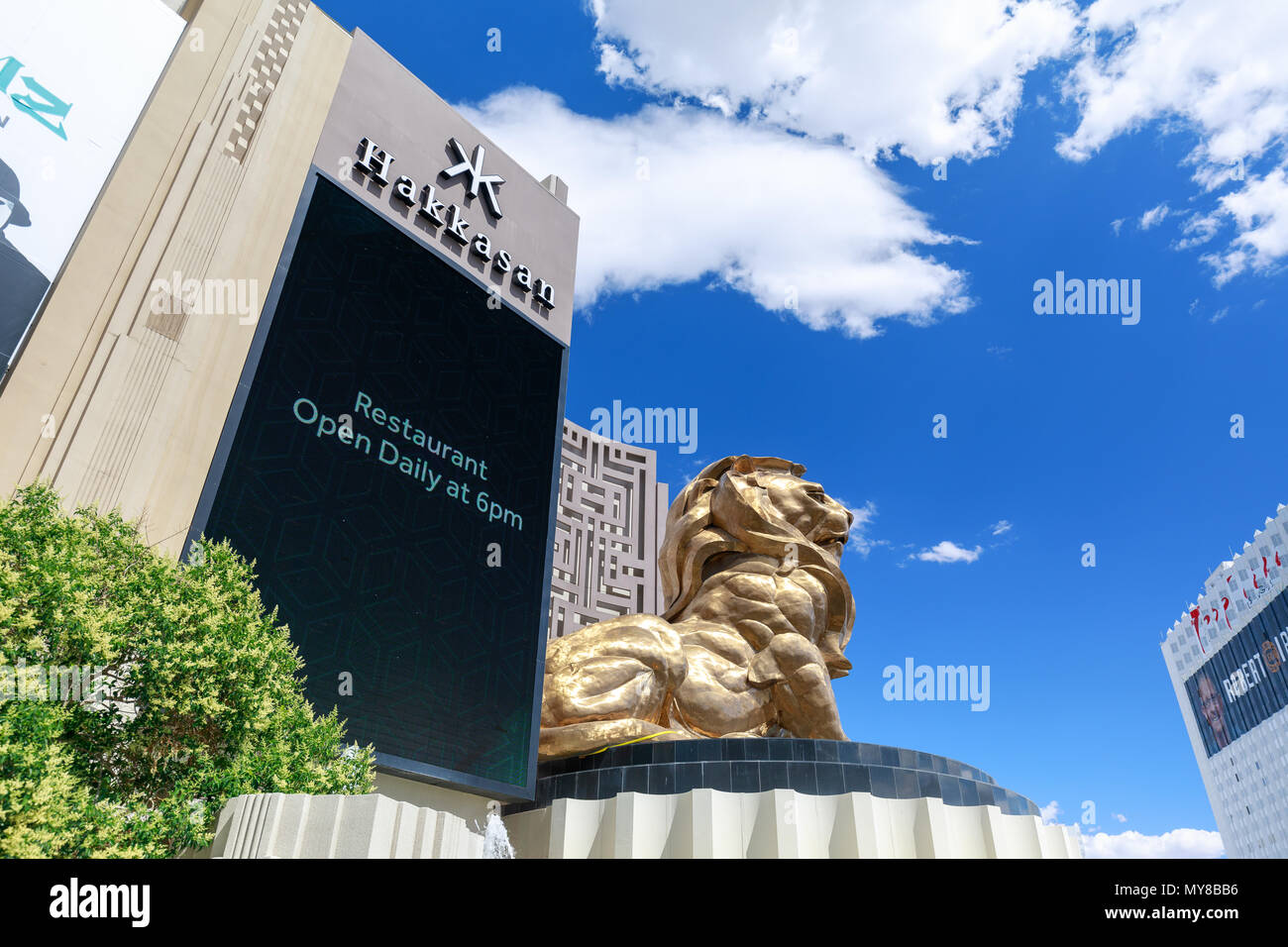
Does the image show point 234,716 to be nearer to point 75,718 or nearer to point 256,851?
point 75,718

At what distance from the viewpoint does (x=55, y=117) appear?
427 inches

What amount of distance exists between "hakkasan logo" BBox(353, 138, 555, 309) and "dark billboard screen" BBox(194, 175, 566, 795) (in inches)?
43.4

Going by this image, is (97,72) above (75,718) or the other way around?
above

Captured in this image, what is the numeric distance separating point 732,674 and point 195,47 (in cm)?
1281

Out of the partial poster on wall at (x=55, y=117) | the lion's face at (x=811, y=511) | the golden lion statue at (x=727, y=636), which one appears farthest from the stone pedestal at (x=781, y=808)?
the partial poster on wall at (x=55, y=117)

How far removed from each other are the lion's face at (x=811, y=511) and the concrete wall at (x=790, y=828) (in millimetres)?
4748

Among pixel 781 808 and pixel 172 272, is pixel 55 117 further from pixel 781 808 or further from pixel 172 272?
pixel 781 808

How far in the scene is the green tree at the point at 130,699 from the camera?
5934 millimetres

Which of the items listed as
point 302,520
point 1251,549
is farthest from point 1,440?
point 1251,549

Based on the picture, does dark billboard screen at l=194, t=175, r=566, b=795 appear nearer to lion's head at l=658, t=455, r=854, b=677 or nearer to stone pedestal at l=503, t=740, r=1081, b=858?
stone pedestal at l=503, t=740, r=1081, b=858

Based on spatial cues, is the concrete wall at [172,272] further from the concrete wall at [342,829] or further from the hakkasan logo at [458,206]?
the concrete wall at [342,829]

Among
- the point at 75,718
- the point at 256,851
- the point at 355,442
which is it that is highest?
the point at 355,442

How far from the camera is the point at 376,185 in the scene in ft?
49.9

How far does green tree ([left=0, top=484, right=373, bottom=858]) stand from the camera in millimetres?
5934
